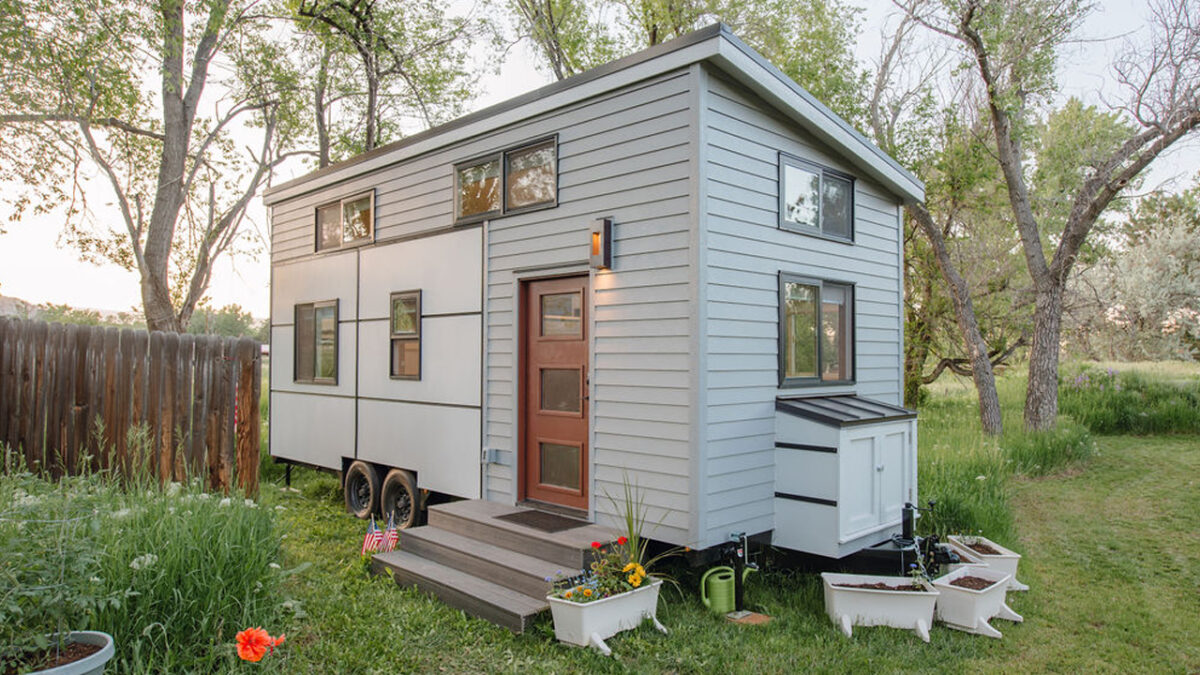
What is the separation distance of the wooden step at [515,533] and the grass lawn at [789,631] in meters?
0.50

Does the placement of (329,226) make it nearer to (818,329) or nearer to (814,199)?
(814,199)

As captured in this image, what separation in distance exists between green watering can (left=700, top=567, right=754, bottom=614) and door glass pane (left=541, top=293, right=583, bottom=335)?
1869 mm

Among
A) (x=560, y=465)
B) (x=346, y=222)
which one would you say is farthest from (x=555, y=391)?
(x=346, y=222)

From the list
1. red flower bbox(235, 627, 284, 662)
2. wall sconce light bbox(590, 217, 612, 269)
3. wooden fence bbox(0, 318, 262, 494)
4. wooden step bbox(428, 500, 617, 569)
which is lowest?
wooden step bbox(428, 500, 617, 569)

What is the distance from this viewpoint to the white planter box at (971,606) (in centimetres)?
414

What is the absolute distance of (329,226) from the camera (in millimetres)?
7609

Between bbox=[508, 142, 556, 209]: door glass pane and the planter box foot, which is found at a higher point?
bbox=[508, 142, 556, 209]: door glass pane

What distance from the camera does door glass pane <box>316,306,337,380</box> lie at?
735cm

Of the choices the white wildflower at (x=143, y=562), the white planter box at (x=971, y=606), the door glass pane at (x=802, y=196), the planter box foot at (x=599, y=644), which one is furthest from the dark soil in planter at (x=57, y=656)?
the door glass pane at (x=802, y=196)

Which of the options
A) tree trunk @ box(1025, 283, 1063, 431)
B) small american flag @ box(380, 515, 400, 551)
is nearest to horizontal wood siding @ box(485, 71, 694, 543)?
small american flag @ box(380, 515, 400, 551)

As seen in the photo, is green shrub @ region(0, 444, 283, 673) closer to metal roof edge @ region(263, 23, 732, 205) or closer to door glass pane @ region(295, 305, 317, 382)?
metal roof edge @ region(263, 23, 732, 205)

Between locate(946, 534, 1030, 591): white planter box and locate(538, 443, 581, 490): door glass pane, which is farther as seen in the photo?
locate(538, 443, 581, 490): door glass pane

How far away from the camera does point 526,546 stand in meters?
4.60

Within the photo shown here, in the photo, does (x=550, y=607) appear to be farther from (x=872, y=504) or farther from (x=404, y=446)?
(x=404, y=446)
